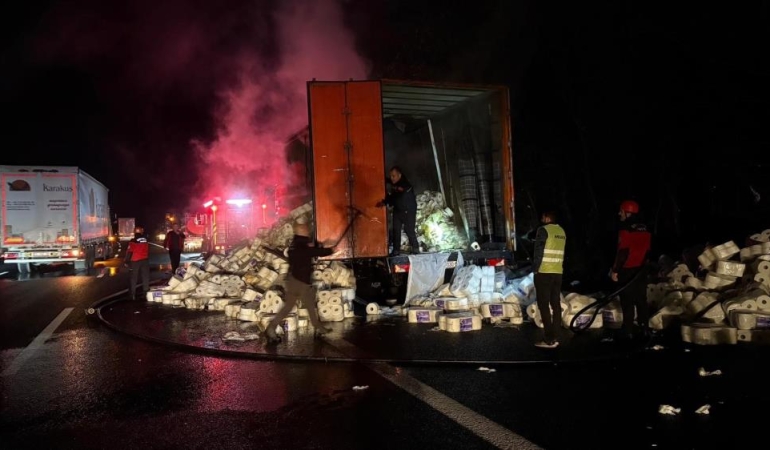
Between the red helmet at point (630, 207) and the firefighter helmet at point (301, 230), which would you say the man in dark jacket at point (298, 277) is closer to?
the firefighter helmet at point (301, 230)

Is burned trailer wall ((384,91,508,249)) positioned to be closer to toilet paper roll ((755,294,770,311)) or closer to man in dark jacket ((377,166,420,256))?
man in dark jacket ((377,166,420,256))

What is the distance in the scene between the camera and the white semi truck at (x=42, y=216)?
1811 cm

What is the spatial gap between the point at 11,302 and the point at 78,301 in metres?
1.41

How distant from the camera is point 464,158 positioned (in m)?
11.1

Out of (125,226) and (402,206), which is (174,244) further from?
(125,226)

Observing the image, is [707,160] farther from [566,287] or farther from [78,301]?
[78,301]

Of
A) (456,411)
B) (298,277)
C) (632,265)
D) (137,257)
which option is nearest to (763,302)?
(632,265)

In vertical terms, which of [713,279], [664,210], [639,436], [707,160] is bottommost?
[639,436]

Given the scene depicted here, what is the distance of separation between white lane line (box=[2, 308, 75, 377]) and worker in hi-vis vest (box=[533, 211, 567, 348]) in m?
5.80

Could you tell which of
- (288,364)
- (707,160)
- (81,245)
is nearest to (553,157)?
(707,160)

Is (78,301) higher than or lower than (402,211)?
lower

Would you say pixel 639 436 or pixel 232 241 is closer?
pixel 639 436

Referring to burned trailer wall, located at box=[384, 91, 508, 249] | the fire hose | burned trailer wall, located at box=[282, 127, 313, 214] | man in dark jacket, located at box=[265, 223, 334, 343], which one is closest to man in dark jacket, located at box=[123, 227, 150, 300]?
burned trailer wall, located at box=[282, 127, 313, 214]

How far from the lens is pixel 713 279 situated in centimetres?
736
